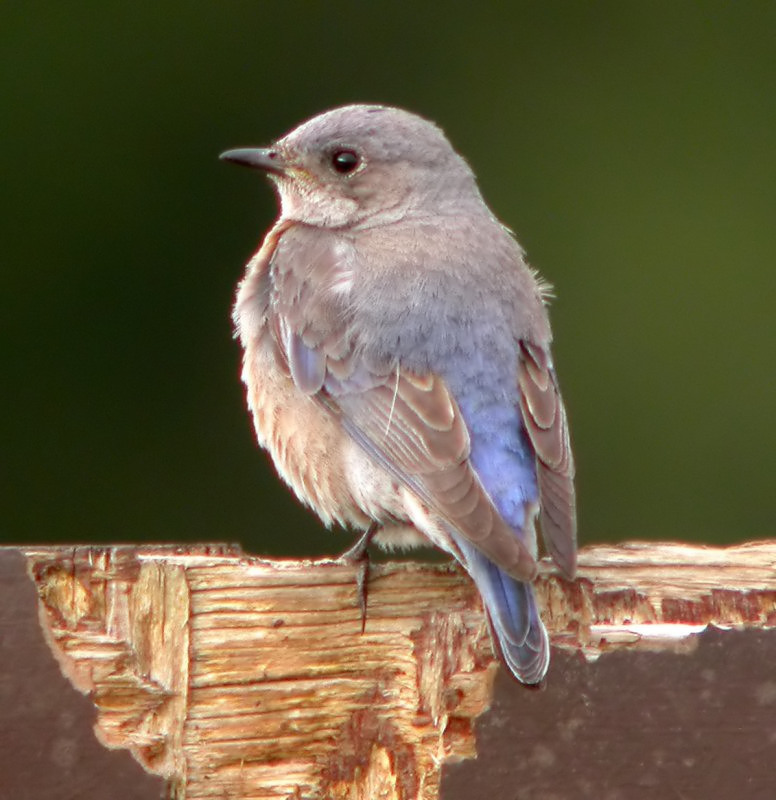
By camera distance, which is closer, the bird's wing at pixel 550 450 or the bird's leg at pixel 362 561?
the bird's leg at pixel 362 561

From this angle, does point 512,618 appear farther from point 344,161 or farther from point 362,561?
point 344,161

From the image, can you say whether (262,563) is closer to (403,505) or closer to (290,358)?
(403,505)

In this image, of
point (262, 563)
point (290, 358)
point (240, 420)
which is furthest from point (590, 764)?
point (240, 420)

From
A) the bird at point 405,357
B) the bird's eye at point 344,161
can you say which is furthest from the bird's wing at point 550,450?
the bird's eye at point 344,161

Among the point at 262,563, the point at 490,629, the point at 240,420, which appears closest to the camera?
the point at 490,629

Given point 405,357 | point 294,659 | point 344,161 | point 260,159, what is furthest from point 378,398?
point 260,159

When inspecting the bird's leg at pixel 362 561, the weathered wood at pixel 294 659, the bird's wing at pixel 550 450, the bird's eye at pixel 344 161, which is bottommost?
the weathered wood at pixel 294 659

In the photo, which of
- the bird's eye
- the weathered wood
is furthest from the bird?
the weathered wood

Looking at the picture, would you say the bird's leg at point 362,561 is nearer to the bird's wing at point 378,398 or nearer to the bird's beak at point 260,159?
the bird's wing at point 378,398

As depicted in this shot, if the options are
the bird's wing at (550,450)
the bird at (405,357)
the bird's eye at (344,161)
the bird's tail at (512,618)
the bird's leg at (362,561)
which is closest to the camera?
the bird's tail at (512,618)
